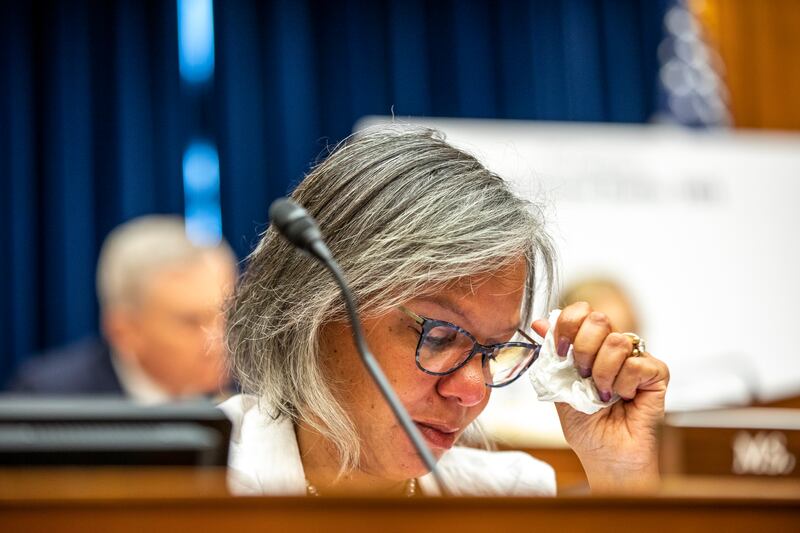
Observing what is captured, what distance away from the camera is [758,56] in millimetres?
5453

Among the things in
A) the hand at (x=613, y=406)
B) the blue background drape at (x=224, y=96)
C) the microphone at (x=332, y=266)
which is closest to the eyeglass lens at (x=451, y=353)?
the hand at (x=613, y=406)

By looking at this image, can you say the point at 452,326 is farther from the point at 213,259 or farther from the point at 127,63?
the point at 127,63

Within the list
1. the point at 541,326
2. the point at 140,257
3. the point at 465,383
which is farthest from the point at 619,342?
the point at 140,257

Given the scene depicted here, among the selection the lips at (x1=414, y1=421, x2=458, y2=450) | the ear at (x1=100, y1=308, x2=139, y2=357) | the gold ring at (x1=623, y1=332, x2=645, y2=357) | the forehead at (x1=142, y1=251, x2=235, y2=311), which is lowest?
the ear at (x1=100, y1=308, x2=139, y2=357)

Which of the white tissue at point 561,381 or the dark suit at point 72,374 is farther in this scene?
the dark suit at point 72,374

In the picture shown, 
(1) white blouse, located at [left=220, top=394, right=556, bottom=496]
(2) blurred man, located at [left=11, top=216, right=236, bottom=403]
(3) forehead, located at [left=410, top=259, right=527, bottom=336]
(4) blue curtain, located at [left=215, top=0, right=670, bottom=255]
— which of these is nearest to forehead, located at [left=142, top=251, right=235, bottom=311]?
(2) blurred man, located at [left=11, top=216, right=236, bottom=403]

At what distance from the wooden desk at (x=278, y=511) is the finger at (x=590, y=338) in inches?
26.0

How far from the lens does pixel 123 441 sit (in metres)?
1.12

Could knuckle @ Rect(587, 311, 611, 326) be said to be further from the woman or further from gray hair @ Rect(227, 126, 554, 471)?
gray hair @ Rect(227, 126, 554, 471)

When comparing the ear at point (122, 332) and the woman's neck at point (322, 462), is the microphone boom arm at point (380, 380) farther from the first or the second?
the ear at point (122, 332)

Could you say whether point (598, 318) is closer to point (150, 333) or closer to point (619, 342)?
point (619, 342)

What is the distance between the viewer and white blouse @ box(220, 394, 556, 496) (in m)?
1.59

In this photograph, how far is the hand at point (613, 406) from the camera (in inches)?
62.8

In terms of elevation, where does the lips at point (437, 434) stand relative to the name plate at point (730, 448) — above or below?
above
